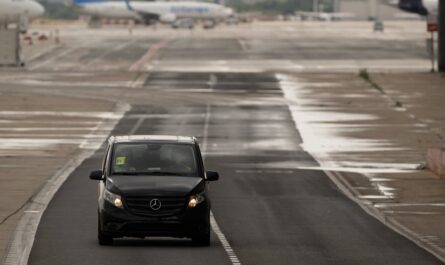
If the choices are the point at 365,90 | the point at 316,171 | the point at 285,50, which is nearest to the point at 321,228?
the point at 316,171

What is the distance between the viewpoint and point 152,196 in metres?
22.1

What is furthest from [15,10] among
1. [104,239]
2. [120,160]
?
[104,239]

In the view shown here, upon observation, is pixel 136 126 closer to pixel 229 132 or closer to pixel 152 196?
pixel 229 132

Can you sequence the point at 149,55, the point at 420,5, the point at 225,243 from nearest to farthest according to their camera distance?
the point at 225,243, the point at 149,55, the point at 420,5

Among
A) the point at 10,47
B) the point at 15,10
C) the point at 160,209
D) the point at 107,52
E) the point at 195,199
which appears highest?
the point at 195,199

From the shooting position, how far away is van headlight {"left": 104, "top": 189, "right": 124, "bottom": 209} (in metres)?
22.2

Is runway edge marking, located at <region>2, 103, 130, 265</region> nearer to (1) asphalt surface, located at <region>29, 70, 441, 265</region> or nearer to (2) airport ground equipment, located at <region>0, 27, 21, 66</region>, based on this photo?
(1) asphalt surface, located at <region>29, 70, 441, 265</region>

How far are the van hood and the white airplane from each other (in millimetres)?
74399

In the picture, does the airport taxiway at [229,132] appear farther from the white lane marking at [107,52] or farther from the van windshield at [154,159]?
the van windshield at [154,159]

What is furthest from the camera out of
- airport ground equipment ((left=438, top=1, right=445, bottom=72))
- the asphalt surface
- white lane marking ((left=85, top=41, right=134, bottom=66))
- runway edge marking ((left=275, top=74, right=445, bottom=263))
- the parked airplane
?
the parked airplane

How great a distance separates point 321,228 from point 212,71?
60.3 metres

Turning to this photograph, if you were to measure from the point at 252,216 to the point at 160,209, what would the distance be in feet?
22.3

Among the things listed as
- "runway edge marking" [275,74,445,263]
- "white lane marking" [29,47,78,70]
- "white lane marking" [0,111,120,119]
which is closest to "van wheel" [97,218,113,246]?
"runway edge marking" [275,74,445,263]

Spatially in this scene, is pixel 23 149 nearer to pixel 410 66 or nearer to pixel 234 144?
pixel 234 144
